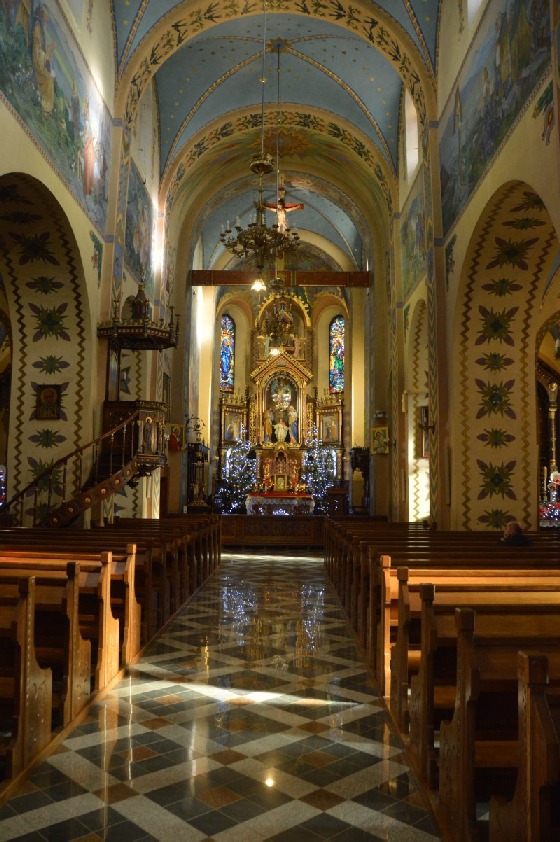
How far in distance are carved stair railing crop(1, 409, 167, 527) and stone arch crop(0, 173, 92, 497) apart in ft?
0.63

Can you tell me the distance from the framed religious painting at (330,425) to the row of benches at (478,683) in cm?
2219

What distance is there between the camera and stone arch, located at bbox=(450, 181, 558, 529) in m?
11.0

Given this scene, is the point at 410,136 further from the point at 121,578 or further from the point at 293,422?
the point at 293,422

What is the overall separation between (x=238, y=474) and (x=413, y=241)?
14.3 m

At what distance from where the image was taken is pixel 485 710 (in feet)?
10.5

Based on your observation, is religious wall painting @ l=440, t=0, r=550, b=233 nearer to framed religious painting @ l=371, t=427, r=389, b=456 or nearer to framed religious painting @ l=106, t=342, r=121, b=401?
framed religious painting @ l=106, t=342, r=121, b=401

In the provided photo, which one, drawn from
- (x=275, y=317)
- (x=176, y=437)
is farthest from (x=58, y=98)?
(x=275, y=317)

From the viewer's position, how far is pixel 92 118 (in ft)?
37.1

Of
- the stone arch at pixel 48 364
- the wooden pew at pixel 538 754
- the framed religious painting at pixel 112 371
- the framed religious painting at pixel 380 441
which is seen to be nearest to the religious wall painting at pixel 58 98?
the stone arch at pixel 48 364

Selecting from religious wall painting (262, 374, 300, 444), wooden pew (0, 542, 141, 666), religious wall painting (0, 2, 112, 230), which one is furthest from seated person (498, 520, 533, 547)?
religious wall painting (262, 374, 300, 444)

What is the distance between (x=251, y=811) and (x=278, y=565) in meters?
10.8

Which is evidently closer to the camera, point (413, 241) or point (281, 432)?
point (413, 241)

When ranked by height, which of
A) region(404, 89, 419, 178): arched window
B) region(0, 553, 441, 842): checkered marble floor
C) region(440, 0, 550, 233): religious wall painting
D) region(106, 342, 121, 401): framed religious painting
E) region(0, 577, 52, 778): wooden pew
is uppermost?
region(404, 89, 419, 178): arched window

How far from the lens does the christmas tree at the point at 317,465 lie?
26.9 m
